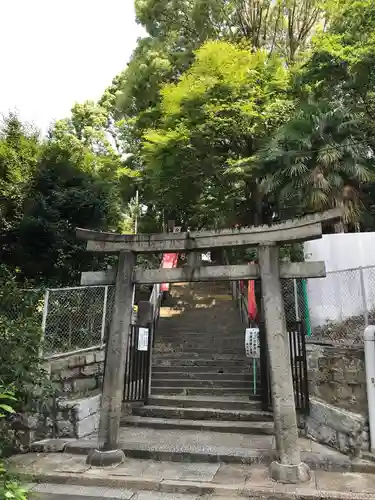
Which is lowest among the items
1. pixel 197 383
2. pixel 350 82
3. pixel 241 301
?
pixel 197 383

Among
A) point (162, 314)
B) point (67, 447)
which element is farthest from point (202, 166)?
point (67, 447)

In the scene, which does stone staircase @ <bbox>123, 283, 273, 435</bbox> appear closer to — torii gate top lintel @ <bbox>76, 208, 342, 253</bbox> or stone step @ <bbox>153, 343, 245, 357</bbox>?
stone step @ <bbox>153, 343, 245, 357</bbox>

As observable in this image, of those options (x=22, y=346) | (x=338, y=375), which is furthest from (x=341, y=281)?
(x=22, y=346)

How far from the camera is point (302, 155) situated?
11.1 metres

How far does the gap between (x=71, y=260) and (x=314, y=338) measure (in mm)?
5762

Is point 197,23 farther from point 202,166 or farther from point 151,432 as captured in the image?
point 151,432

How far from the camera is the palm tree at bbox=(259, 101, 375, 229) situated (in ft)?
36.0

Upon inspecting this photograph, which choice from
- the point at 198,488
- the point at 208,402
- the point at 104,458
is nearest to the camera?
the point at 198,488

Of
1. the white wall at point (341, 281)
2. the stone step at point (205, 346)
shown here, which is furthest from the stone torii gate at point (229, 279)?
the stone step at point (205, 346)

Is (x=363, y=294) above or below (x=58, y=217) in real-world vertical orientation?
below

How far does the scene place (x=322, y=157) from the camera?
10984mm

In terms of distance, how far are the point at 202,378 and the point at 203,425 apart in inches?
74.3

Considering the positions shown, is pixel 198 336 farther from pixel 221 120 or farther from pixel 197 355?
pixel 221 120

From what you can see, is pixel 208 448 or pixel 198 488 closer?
pixel 198 488
